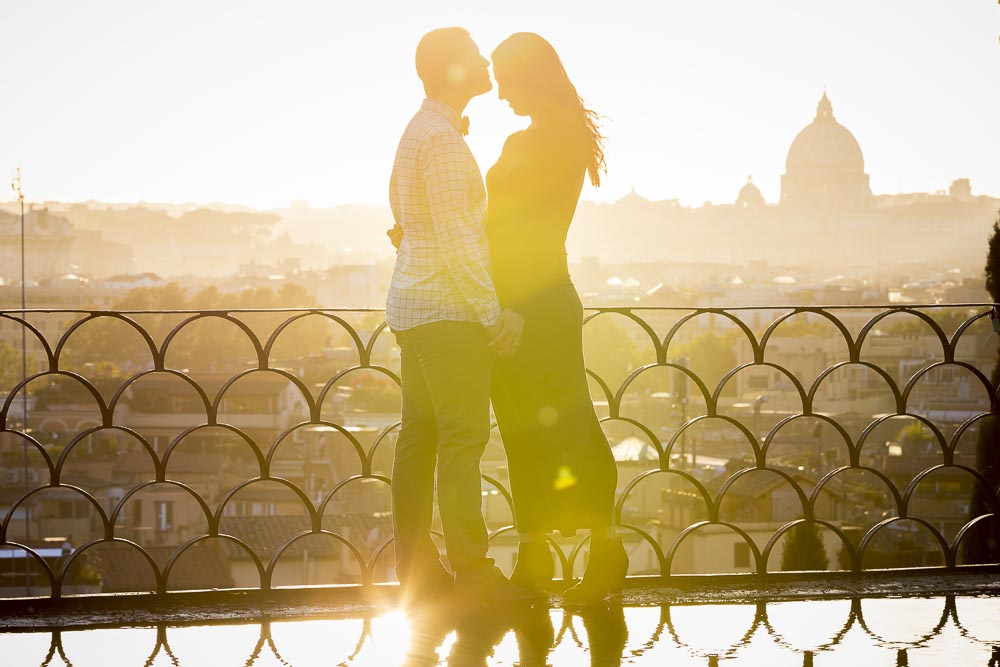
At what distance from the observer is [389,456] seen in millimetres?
20328

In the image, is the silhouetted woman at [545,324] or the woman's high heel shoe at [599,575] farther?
the woman's high heel shoe at [599,575]

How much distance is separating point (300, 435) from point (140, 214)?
99.9m

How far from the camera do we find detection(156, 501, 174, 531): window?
2028 centimetres

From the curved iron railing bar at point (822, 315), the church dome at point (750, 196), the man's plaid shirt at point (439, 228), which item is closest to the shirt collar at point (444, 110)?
the man's plaid shirt at point (439, 228)

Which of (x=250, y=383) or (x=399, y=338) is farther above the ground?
(x=250, y=383)

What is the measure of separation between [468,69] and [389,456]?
18.4 metres

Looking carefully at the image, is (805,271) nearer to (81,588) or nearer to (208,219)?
(208,219)

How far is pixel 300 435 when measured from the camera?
2353cm

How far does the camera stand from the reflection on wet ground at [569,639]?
2055 mm

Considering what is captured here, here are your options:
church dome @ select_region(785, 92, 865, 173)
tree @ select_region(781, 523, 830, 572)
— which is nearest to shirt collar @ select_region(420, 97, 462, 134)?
tree @ select_region(781, 523, 830, 572)

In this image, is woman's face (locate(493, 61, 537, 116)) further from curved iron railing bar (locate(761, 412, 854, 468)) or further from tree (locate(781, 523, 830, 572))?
tree (locate(781, 523, 830, 572))

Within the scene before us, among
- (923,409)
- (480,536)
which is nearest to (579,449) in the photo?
A: (480,536)

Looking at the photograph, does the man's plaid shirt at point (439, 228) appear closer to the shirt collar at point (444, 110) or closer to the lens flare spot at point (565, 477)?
the shirt collar at point (444, 110)

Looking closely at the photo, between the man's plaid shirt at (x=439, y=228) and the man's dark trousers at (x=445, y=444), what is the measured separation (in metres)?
0.04
